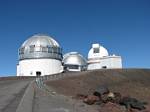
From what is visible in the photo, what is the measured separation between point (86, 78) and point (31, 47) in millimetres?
27950

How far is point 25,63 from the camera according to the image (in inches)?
2918

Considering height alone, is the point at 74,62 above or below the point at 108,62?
above

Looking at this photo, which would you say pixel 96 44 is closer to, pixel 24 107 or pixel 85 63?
pixel 85 63

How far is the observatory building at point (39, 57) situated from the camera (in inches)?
2835

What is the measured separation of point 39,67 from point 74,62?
16.5 metres

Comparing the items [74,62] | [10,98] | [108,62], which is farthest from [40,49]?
[10,98]

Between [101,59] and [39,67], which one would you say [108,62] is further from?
[39,67]

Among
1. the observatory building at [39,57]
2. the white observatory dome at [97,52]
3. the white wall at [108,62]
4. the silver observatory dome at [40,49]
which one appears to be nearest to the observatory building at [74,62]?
the white wall at [108,62]

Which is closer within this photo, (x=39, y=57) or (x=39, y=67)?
(x=39, y=67)

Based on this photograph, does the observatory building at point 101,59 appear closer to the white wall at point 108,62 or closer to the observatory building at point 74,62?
the white wall at point 108,62

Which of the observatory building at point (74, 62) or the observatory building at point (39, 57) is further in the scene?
the observatory building at point (74, 62)

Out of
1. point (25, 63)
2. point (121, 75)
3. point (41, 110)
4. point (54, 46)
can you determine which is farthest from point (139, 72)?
point (41, 110)

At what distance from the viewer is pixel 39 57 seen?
73000 millimetres

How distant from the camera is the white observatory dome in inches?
3587
